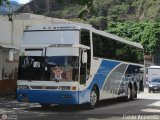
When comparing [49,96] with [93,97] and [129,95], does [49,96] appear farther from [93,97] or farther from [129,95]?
[129,95]

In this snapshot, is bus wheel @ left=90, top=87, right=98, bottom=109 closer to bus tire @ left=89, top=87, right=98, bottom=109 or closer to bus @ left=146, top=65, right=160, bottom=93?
bus tire @ left=89, top=87, right=98, bottom=109

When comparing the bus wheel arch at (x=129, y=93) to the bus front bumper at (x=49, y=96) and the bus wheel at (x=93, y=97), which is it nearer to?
the bus wheel at (x=93, y=97)

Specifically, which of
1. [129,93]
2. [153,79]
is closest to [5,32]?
[129,93]

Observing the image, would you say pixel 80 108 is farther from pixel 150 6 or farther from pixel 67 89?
pixel 150 6

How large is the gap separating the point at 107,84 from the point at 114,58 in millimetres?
1767

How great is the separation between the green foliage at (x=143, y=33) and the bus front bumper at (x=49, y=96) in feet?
168

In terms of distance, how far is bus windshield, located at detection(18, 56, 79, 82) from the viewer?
1852 cm

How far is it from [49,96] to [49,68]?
3.63 feet

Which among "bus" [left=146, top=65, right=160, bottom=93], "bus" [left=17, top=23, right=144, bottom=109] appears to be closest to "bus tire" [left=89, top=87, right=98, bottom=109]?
"bus" [left=17, top=23, right=144, bottom=109]

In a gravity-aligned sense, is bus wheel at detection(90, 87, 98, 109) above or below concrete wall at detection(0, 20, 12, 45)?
below

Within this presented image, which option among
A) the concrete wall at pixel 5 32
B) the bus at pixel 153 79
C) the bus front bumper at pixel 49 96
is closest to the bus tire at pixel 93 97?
the bus front bumper at pixel 49 96

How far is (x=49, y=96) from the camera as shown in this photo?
61.3 feet

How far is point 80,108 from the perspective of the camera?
20984 mm

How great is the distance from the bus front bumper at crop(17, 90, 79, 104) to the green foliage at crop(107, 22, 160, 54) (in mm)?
51165
